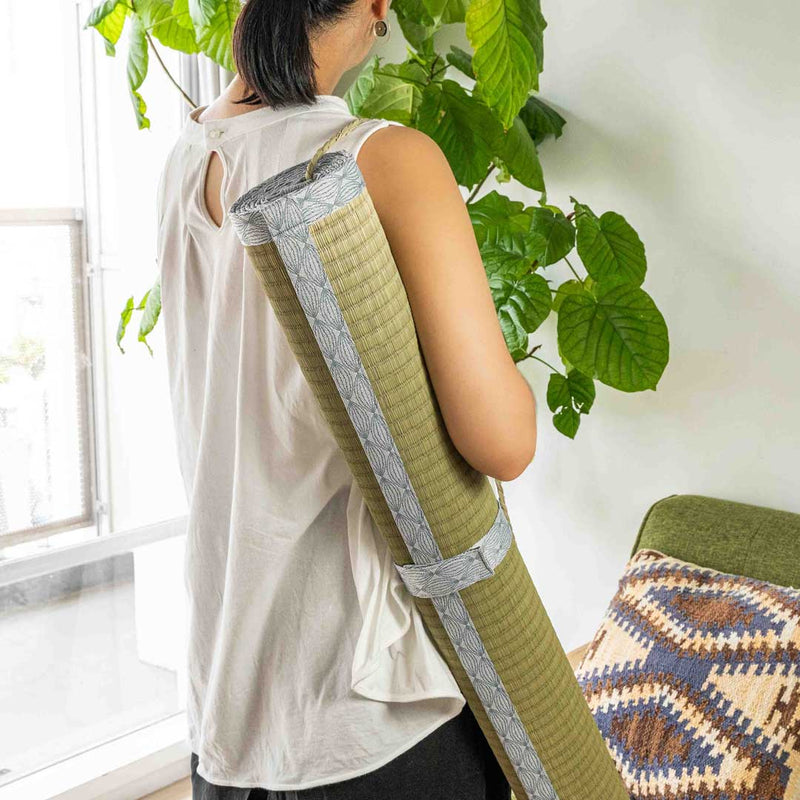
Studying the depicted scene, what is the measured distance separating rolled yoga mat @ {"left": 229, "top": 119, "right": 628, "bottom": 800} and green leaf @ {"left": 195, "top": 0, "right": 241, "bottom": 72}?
3.23 ft

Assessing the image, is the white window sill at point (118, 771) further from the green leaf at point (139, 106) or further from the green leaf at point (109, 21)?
the green leaf at point (109, 21)

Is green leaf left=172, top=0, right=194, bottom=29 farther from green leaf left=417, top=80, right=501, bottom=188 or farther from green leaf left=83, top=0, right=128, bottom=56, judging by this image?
green leaf left=417, top=80, right=501, bottom=188

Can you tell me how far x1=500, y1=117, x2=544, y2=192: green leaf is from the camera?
157 cm

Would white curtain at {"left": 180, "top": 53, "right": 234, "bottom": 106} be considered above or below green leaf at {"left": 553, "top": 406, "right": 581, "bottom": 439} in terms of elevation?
above

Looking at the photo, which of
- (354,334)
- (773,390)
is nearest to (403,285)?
(354,334)

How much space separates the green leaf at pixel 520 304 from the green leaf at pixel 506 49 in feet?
1.01

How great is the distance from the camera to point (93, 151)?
2.08 m

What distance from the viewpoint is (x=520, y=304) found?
1493mm

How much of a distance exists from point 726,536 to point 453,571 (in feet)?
3.29

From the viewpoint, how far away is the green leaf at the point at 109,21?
1.61 metres

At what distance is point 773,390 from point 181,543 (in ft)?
4.89

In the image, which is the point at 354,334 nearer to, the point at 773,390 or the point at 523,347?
the point at 523,347

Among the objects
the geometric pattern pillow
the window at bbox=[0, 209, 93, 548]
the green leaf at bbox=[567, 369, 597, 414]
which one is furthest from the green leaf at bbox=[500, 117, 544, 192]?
the window at bbox=[0, 209, 93, 548]

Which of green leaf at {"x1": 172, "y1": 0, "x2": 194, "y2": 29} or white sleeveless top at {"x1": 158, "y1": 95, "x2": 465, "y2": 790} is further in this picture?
green leaf at {"x1": 172, "y1": 0, "x2": 194, "y2": 29}
